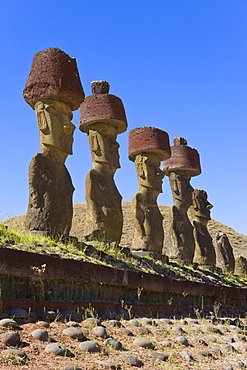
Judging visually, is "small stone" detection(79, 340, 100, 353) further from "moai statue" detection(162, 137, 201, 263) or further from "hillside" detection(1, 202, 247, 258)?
"hillside" detection(1, 202, 247, 258)

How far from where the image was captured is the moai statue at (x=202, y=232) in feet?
45.3

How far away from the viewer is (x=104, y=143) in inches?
380

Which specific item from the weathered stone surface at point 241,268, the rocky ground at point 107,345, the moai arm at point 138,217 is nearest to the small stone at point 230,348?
the rocky ground at point 107,345

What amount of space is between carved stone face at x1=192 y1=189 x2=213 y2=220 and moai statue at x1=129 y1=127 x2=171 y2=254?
301cm

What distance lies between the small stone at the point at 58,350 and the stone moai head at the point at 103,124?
6328 mm

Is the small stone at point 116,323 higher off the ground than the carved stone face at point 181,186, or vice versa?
the carved stone face at point 181,186

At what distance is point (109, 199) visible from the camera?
9.08 m

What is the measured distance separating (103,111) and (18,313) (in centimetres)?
653

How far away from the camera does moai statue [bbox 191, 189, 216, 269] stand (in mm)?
13822

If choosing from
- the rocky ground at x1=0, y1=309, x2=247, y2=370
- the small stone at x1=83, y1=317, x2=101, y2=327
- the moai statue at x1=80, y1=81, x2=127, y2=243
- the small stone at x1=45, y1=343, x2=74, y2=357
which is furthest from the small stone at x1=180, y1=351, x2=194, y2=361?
the moai statue at x1=80, y1=81, x2=127, y2=243

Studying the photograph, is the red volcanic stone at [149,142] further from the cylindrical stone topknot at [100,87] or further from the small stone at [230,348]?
the small stone at [230,348]

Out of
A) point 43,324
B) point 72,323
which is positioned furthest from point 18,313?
point 72,323

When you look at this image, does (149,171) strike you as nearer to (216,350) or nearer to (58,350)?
(216,350)

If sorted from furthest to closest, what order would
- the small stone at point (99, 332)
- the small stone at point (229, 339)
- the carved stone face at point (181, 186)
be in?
the carved stone face at point (181, 186)
the small stone at point (229, 339)
the small stone at point (99, 332)
